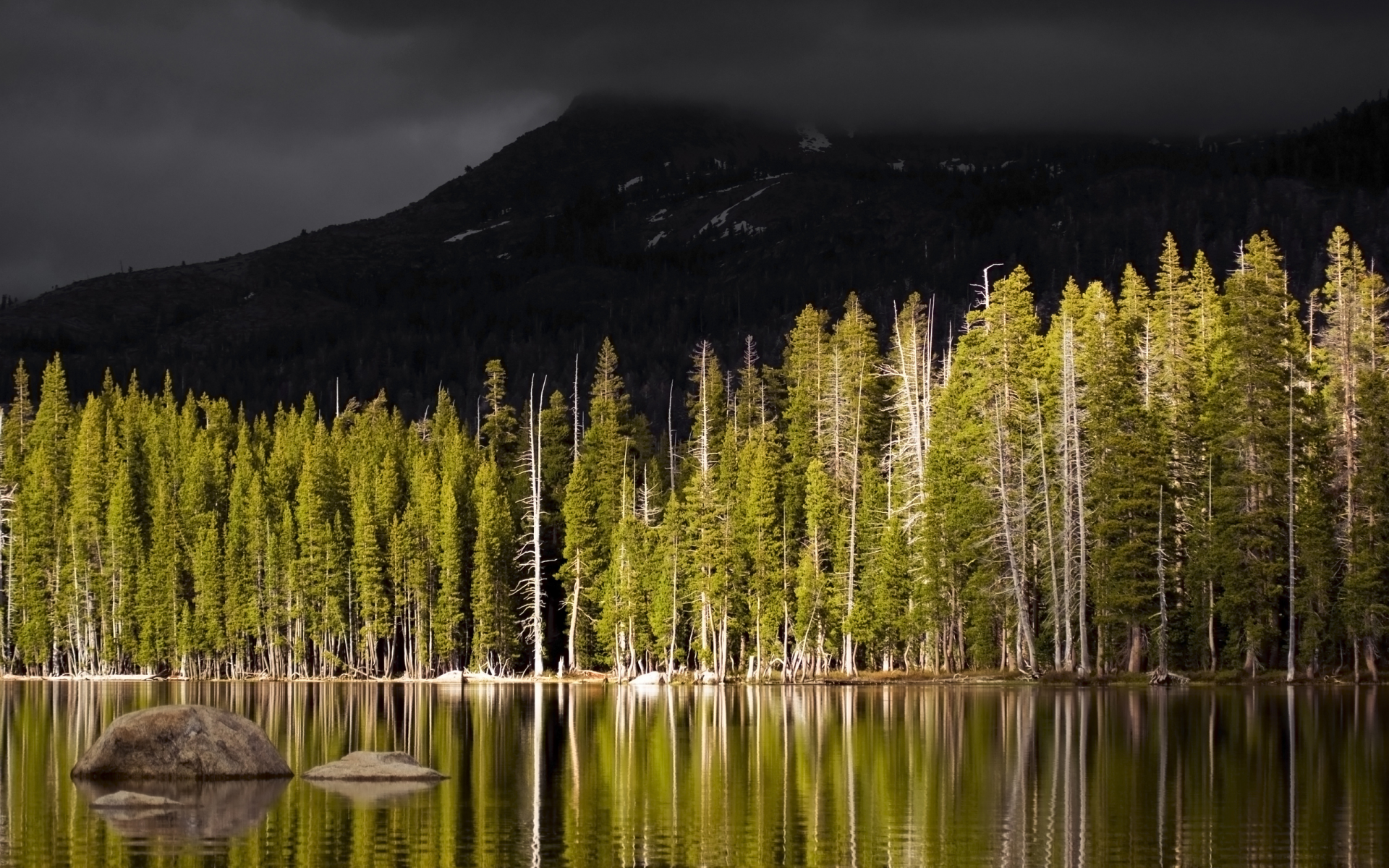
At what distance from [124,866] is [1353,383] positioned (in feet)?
211

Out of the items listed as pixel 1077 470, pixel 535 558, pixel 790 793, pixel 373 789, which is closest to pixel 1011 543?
pixel 1077 470

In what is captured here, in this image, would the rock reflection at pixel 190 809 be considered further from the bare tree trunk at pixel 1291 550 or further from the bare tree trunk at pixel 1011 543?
the bare tree trunk at pixel 1291 550

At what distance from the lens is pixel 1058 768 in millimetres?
36250

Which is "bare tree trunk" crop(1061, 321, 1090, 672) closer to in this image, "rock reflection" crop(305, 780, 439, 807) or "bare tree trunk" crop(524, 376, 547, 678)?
"bare tree trunk" crop(524, 376, 547, 678)

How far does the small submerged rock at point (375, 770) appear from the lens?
3447cm

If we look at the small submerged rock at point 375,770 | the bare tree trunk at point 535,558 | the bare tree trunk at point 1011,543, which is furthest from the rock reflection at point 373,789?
the bare tree trunk at point 535,558

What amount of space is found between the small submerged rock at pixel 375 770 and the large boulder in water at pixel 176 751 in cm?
91

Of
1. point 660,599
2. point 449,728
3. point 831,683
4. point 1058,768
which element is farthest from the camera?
point 660,599

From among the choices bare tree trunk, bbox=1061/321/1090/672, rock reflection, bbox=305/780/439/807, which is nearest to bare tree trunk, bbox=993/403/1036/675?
bare tree trunk, bbox=1061/321/1090/672

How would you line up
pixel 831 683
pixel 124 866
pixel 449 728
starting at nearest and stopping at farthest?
pixel 124 866 < pixel 449 728 < pixel 831 683

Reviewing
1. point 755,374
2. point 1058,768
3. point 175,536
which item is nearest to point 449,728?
point 1058,768

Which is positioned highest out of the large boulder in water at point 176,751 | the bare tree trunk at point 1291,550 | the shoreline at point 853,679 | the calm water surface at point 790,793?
the bare tree trunk at point 1291,550

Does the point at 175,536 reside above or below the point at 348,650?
above

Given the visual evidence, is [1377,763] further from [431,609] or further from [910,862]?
[431,609]
